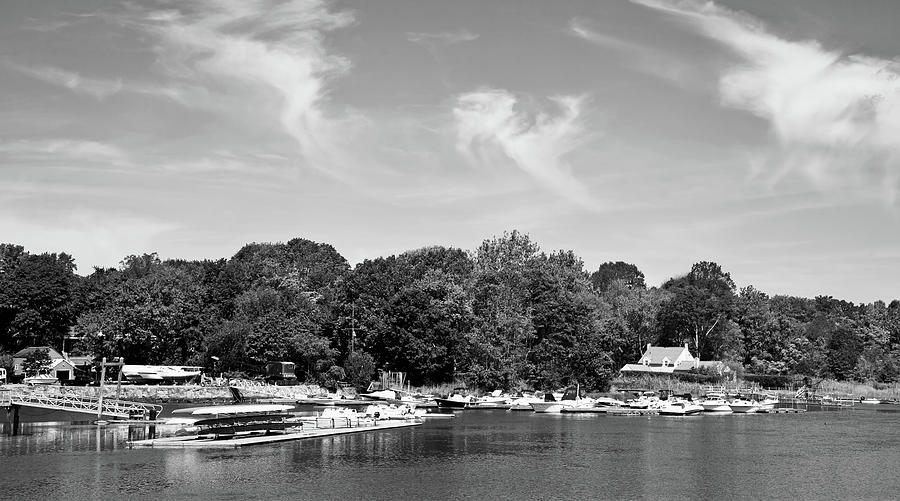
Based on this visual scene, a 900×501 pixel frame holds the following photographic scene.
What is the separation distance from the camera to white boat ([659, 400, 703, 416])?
→ 10219cm

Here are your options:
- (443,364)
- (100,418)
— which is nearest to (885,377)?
(443,364)

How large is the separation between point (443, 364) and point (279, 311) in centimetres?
2413

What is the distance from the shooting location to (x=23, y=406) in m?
72.2

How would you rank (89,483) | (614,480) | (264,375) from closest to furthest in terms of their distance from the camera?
(89,483) < (614,480) < (264,375)

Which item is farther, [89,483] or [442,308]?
[442,308]

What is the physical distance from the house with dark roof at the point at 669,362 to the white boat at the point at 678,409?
35549 millimetres

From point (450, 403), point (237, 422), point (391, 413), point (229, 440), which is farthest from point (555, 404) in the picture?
point (229, 440)

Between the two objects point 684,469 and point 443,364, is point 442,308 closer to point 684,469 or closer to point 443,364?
point 443,364

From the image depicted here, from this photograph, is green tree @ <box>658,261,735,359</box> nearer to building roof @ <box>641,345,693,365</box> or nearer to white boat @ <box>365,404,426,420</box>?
building roof @ <box>641,345,693,365</box>

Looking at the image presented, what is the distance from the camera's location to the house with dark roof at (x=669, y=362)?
144 metres

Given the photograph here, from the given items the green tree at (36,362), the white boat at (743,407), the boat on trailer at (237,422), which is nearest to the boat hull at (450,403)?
the white boat at (743,407)

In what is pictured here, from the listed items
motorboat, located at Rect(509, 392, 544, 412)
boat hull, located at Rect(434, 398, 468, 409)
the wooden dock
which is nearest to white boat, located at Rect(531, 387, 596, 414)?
motorboat, located at Rect(509, 392, 544, 412)

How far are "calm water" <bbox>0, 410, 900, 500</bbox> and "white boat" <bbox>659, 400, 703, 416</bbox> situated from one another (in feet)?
88.4

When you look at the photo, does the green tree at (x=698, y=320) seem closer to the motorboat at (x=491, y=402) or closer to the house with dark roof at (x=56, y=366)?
the motorboat at (x=491, y=402)
